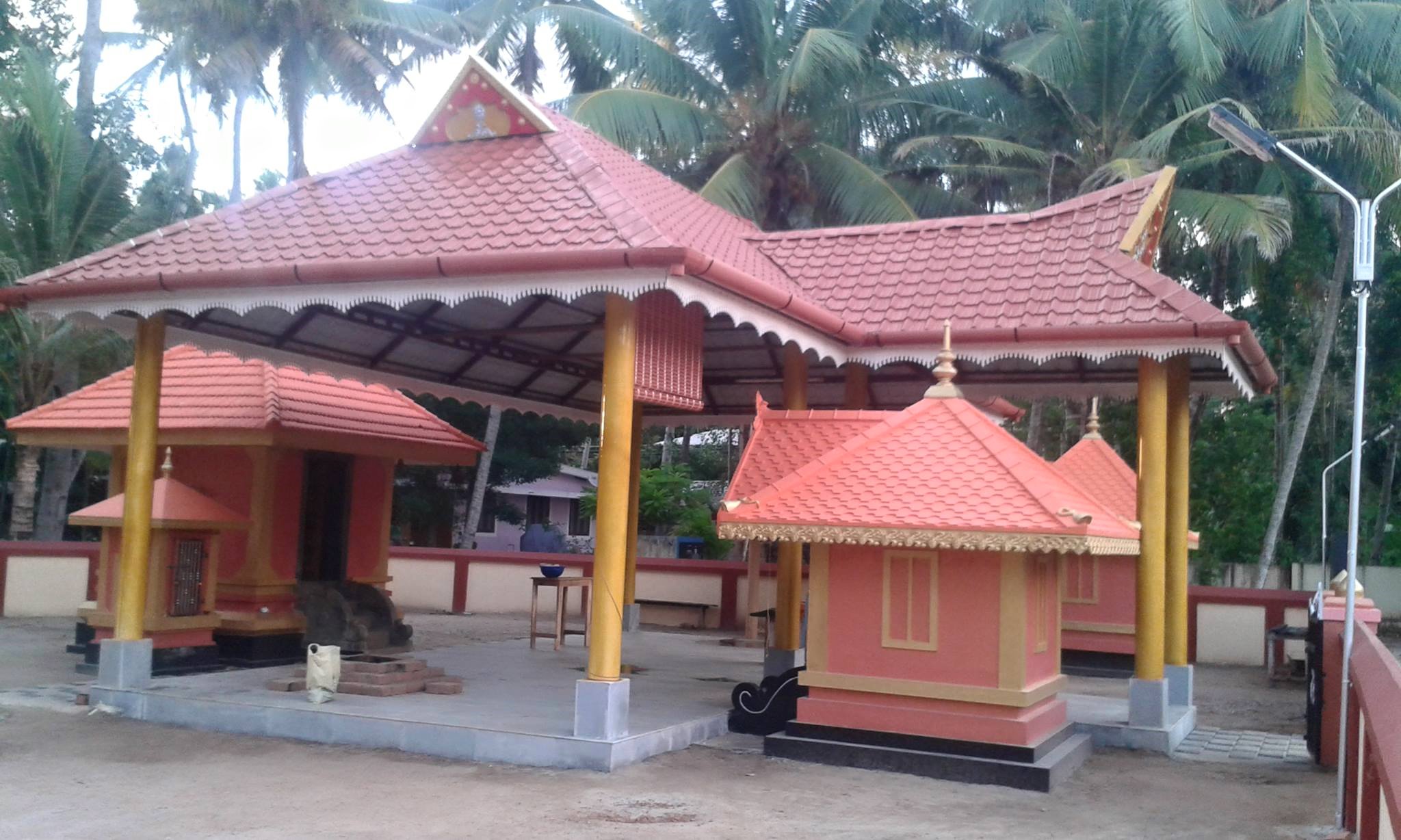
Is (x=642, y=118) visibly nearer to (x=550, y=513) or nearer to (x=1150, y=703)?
(x=1150, y=703)

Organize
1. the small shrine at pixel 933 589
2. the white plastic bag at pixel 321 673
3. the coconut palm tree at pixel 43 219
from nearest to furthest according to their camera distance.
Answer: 1. the small shrine at pixel 933 589
2. the white plastic bag at pixel 321 673
3. the coconut palm tree at pixel 43 219

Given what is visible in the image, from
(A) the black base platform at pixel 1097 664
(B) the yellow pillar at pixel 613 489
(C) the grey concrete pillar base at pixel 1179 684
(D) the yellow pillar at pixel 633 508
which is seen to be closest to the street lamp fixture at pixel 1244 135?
(B) the yellow pillar at pixel 613 489

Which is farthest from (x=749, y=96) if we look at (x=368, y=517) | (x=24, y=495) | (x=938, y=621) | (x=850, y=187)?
(x=938, y=621)

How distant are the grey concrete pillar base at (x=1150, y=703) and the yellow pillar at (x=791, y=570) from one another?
3128mm

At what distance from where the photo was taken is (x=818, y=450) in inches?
376

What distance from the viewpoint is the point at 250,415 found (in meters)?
12.6

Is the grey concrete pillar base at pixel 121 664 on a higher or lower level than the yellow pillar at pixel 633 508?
lower

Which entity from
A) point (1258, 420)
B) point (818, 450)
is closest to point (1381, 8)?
point (1258, 420)

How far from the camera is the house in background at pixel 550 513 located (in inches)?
1480

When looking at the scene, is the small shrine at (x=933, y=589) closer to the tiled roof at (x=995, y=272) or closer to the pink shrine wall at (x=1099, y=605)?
A: the tiled roof at (x=995, y=272)

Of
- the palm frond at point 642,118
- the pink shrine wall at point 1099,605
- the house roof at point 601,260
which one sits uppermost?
the palm frond at point 642,118

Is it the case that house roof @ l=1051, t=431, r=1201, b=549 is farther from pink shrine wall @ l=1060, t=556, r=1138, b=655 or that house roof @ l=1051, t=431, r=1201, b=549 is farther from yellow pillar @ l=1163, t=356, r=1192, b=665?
yellow pillar @ l=1163, t=356, r=1192, b=665

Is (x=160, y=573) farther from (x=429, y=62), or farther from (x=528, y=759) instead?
(x=429, y=62)

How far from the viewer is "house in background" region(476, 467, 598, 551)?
37.6 metres
